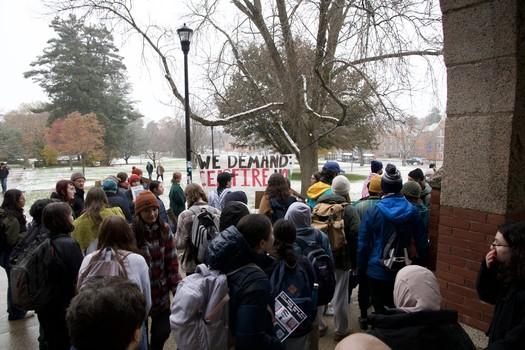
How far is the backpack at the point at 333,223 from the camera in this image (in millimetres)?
4098

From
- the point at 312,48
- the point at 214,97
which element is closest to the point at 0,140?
the point at 214,97

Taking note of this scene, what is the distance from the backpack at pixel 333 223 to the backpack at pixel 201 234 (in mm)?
1195

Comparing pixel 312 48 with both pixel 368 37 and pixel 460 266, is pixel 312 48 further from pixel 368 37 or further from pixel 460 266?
pixel 460 266

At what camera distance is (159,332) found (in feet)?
11.1

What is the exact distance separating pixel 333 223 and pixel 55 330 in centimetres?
300

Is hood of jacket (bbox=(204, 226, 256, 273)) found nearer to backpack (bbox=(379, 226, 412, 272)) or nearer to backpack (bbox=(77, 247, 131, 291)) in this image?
backpack (bbox=(77, 247, 131, 291))

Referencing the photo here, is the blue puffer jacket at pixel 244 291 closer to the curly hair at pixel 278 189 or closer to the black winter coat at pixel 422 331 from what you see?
the black winter coat at pixel 422 331

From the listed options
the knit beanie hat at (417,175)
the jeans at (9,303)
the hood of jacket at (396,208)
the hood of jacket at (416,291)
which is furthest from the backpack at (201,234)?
the knit beanie hat at (417,175)

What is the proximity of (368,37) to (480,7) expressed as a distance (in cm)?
195

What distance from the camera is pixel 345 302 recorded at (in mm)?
4188

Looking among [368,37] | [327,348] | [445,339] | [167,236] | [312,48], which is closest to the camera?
[445,339]

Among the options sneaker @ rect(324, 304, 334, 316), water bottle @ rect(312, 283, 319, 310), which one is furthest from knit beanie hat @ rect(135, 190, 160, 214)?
sneaker @ rect(324, 304, 334, 316)

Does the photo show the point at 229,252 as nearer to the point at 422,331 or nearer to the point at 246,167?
the point at 422,331

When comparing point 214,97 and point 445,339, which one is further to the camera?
point 214,97
